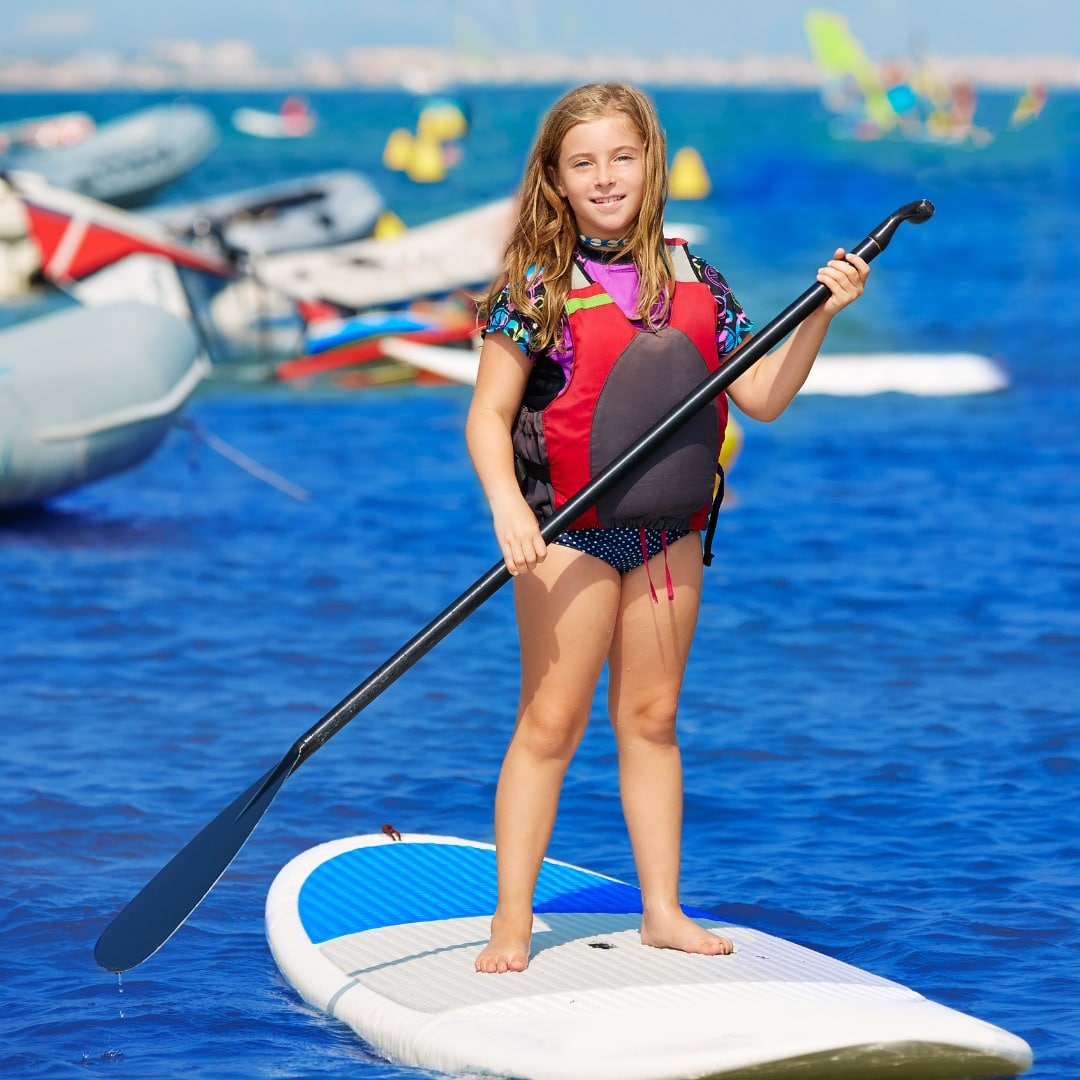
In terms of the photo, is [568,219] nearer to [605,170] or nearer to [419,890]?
[605,170]

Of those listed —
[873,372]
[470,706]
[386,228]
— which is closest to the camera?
[470,706]

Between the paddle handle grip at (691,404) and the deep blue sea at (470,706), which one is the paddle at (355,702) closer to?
the paddle handle grip at (691,404)

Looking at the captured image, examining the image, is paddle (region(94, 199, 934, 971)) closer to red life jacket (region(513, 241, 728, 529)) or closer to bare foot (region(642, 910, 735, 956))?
red life jacket (region(513, 241, 728, 529))

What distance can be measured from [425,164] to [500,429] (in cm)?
4263

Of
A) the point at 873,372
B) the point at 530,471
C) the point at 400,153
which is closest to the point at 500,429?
the point at 530,471

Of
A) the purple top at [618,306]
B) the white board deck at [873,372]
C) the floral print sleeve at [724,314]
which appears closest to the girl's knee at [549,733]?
the purple top at [618,306]

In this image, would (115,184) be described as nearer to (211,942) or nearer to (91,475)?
(91,475)

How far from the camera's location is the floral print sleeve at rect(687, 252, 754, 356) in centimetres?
339

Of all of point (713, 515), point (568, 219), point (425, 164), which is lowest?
point (425, 164)

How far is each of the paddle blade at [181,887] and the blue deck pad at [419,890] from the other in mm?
291

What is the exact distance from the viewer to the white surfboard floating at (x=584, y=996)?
3002 mm

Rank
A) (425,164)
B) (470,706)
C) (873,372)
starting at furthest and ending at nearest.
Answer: (425,164) < (873,372) < (470,706)

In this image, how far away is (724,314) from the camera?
3391 millimetres

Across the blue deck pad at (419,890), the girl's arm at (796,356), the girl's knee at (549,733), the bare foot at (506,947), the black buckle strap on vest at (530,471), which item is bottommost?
the blue deck pad at (419,890)
